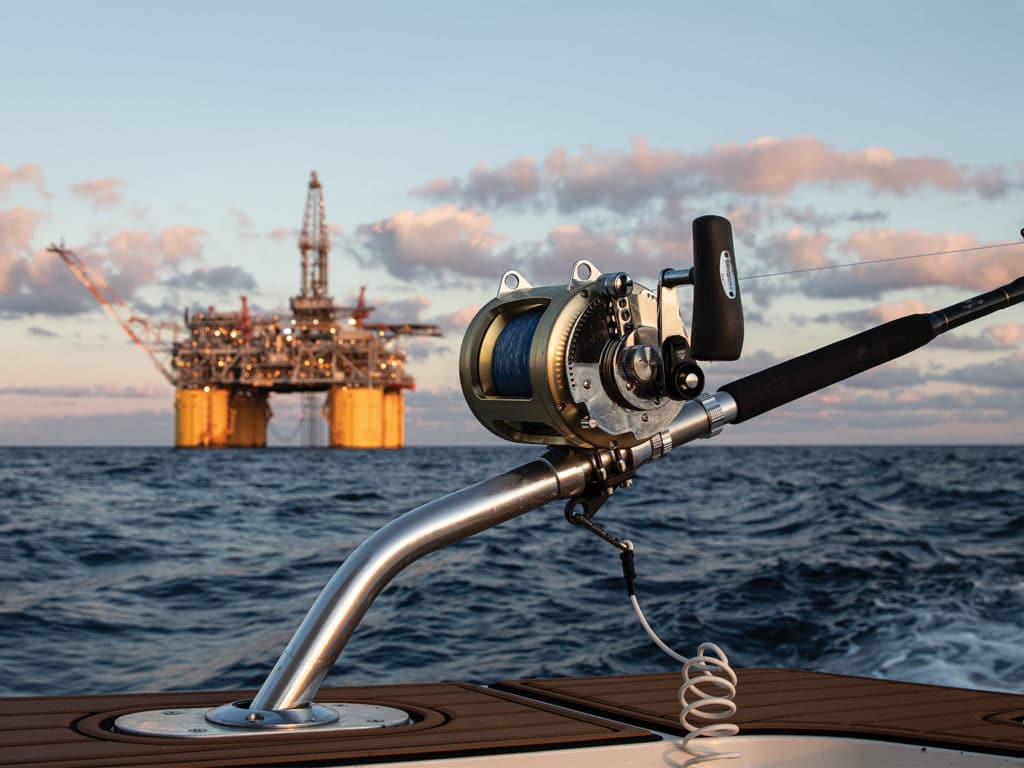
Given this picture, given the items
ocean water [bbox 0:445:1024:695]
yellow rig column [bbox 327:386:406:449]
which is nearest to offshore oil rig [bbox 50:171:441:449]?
yellow rig column [bbox 327:386:406:449]

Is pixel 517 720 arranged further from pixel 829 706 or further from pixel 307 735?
pixel 829 706

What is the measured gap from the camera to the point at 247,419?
83250 millimetres

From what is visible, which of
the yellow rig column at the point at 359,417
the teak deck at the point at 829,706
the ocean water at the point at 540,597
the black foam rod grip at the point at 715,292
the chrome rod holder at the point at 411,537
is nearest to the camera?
the black foam rod grip at the point at 715,292

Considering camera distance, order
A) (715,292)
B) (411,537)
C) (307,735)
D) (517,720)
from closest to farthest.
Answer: (715,292)
(411,537)
(307,735)
(517,720)

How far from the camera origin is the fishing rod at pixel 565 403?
6.33ft

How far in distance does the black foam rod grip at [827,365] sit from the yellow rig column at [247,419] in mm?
80472

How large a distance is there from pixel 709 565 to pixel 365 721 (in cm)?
1010

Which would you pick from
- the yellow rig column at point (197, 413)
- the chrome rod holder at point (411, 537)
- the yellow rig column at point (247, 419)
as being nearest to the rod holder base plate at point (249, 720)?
the chrome rod holder at point (411, 537)

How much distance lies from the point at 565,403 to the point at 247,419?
8379 centimetres

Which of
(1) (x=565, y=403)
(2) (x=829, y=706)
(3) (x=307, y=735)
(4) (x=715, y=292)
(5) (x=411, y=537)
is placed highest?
(4) (x=715, y=292)

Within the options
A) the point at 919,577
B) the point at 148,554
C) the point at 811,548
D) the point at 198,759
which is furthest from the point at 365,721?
the point at 148,554

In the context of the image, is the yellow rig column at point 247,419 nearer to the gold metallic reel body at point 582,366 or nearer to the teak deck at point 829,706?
the teak deck at point 829,706

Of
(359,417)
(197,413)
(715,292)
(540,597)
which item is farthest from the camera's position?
(197,413)

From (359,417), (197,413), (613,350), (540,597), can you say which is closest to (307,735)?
(613,350)
